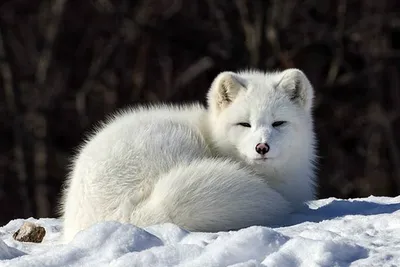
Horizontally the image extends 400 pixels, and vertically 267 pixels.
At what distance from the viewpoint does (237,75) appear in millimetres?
4891

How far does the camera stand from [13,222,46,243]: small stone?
4.51 m

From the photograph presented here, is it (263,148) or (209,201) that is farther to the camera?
(263,148)

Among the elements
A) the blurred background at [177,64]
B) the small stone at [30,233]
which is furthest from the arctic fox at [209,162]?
the blurred background at [177,64]

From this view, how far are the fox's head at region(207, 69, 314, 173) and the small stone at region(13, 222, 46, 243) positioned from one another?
929mm

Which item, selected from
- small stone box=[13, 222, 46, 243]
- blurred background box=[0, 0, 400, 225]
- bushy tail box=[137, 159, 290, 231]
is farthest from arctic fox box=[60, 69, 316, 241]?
blurred background box=[0, 0, 400, 225]

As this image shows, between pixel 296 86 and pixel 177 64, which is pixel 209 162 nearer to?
pixel 296 86

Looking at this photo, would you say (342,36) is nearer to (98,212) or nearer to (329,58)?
(329,58)

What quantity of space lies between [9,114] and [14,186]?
96 cm

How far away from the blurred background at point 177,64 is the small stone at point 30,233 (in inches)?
322

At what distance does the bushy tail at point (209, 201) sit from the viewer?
3.99 metres

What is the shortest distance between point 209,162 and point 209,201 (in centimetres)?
30

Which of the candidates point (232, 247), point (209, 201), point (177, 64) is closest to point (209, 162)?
point (209, 201)

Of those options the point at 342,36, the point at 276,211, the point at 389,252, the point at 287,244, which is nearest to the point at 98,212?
the point at 276,211

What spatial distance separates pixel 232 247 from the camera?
3.38m
